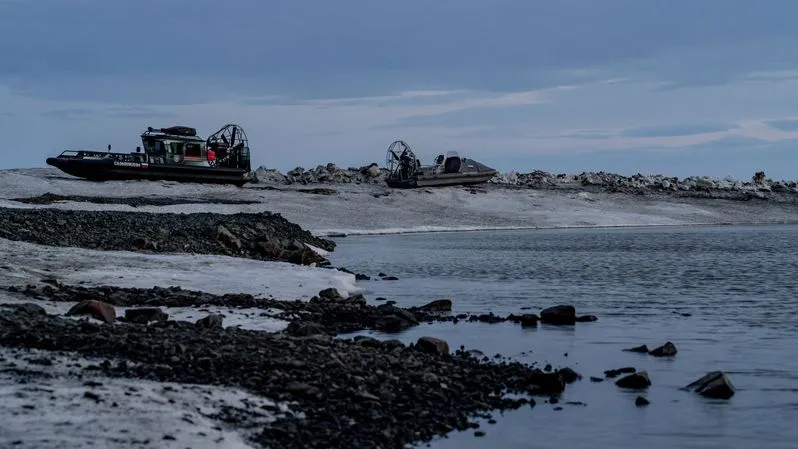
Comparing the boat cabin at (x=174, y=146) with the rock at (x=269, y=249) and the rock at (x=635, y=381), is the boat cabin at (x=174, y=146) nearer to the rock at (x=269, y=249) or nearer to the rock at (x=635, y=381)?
the rock at (x=269, y=249)

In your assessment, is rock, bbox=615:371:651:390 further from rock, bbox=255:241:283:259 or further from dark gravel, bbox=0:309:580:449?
rock, bbox=255:241:283:259

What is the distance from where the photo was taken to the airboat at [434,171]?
255 feet

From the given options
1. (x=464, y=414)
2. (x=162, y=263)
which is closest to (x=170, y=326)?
(x=464, y=414)

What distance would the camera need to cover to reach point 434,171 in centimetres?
7944

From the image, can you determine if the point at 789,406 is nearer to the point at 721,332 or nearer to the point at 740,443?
the point at 740,443

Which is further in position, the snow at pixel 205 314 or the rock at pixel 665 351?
the snow at pixel 205 314

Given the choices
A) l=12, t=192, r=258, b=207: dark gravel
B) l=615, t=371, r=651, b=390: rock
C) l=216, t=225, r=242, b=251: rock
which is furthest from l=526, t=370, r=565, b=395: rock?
l=12, t=192, r=258, b=207: dark gravel

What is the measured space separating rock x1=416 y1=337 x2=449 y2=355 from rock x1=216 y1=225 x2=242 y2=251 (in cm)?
1702

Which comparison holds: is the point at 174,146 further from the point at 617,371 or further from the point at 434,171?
the point at 617,371

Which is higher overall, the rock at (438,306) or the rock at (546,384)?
the rock at (546,384)

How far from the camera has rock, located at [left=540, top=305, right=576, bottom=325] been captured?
19750 mm

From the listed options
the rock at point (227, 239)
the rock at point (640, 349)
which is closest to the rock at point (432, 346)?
the rock at point (640, 349)

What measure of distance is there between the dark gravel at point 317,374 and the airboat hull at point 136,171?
53358 mm

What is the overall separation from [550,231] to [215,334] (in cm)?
5178
